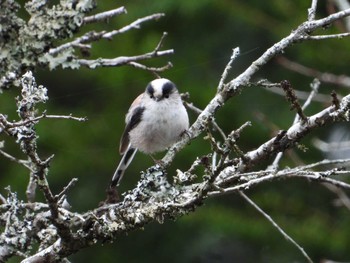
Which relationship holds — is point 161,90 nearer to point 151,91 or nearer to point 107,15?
point 151,91

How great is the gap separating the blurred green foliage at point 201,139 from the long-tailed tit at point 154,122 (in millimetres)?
3963

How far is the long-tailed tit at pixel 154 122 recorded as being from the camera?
5246 millimetres

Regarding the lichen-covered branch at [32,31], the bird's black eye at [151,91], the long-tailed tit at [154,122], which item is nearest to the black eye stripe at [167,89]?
the long-tailed tit at [154,122]

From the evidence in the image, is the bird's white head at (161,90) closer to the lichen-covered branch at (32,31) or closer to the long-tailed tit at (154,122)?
the long-tailed tit at (154,122)

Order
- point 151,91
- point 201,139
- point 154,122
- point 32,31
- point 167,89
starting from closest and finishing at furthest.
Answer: point 32,31
point 154,122
point 167,89
point 151,91
point 201,139

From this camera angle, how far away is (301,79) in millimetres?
11305

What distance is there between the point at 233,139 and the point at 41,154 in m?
7.69

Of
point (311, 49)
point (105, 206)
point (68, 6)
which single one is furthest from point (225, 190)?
point (311, 49)

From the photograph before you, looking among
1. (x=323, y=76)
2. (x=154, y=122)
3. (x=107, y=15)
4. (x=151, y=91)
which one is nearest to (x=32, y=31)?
(x=107, y=15)

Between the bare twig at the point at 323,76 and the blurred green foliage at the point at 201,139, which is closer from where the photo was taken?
the bare twig at the point at 323,76

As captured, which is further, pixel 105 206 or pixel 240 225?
pixel 240 225

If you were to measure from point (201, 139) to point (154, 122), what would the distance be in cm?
486

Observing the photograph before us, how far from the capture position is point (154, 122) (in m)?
5.45

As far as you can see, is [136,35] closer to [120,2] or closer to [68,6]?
[120,2]
